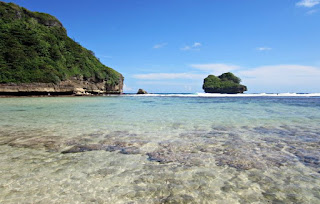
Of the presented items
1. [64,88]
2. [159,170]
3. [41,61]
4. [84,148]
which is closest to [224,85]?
[64,88]

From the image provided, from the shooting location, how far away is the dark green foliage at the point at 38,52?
41125mm

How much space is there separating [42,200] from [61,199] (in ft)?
0.75

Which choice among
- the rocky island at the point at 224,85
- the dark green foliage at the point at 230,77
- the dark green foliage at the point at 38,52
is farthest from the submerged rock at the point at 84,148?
the dark green foliage at the point at 230,77

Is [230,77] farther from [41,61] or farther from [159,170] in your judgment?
[159,170]

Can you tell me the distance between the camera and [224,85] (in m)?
114

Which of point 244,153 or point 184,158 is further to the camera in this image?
point 244,153

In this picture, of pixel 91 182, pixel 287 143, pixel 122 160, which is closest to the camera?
pixel 91 182

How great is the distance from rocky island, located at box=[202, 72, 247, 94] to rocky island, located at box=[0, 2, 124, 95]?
218 feet

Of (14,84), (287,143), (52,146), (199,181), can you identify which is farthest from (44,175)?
(14,84)

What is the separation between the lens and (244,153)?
14.7ft

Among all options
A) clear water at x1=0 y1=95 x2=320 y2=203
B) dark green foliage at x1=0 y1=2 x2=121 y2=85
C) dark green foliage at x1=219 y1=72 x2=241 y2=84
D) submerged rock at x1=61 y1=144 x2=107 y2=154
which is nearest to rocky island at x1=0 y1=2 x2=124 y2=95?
dark green foliage at x1=0 y1=2 x2=121 y2=85

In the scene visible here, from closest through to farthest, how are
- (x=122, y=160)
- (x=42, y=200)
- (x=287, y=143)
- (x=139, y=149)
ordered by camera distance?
(x=42, y=200) → (x=122, y=160) → (x=139, y=149) → (x=287, y=143)

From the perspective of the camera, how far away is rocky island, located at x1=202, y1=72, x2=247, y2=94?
110 m

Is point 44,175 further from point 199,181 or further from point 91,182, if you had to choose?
point 199,181
